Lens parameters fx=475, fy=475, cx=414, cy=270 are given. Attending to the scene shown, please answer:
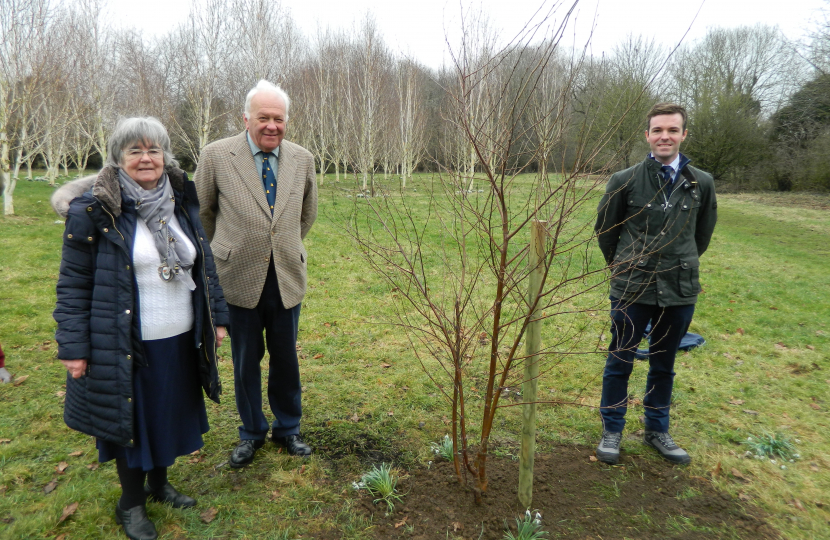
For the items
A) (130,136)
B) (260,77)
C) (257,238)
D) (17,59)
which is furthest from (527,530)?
(260,77)

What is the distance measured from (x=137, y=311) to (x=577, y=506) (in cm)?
254

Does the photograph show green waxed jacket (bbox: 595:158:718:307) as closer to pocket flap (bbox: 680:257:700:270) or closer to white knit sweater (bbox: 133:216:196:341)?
pocket flap (bbox: 680:257:700:270)

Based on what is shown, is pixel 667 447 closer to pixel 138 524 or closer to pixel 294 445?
pixel 294 445

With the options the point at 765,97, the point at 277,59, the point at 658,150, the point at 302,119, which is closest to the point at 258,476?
the point at 658,150

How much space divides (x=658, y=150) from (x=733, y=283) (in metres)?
6.60

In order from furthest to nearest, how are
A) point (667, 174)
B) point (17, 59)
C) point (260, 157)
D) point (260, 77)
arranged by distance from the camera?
point (260, 77) → point (17, 59) → point (667, 174) → point (260, 157)

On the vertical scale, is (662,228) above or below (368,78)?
below

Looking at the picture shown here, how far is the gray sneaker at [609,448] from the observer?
123 inches

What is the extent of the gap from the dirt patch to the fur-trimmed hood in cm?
201

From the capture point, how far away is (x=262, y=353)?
3.06 metres

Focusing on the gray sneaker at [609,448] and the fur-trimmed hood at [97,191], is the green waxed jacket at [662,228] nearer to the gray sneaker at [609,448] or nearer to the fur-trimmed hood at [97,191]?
the gray sneaker at [609,448]

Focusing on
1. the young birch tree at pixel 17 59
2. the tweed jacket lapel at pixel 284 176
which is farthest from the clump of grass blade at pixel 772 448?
the young birch tree at pixel 17 59

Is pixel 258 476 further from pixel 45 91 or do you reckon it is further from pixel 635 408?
pixel 45 91

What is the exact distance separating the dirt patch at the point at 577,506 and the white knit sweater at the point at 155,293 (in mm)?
1423
